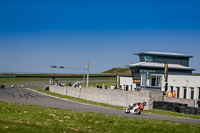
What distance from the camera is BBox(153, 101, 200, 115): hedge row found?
27566 mm

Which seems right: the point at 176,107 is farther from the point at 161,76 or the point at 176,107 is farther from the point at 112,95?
the point at 161,76

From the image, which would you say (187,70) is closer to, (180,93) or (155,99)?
(180,93)

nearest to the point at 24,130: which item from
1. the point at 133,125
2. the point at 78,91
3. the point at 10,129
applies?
the point at 10,129

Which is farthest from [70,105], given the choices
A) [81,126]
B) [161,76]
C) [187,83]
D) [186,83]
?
[81,126]

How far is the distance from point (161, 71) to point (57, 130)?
6467 cm

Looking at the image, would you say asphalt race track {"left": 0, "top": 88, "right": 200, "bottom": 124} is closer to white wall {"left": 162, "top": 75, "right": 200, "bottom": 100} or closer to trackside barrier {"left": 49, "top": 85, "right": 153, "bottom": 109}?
trackside barrier {"left": 49, "top": 85, "right": 153, "bottom": 109}

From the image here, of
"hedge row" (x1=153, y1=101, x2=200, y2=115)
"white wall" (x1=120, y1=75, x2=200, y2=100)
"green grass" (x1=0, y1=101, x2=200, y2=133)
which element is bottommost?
"hedge row" (x1=153, y1=101, x2=200, y2=115)

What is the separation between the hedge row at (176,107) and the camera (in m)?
27.6

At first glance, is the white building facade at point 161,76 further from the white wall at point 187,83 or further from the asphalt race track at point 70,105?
the asphalt race track at point 70,105

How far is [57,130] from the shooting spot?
13148 mm

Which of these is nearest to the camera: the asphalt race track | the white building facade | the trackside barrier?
the asphalt race track

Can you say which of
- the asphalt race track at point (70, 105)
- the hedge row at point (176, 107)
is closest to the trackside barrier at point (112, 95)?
the hedge row at point (176, 107)

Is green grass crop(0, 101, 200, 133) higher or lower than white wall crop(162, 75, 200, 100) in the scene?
lower

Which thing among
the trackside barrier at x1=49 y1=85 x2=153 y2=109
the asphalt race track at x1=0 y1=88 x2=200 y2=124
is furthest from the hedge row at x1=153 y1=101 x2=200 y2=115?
the asphalt race track at x1=0 y1=88 x2=200 y2=124
